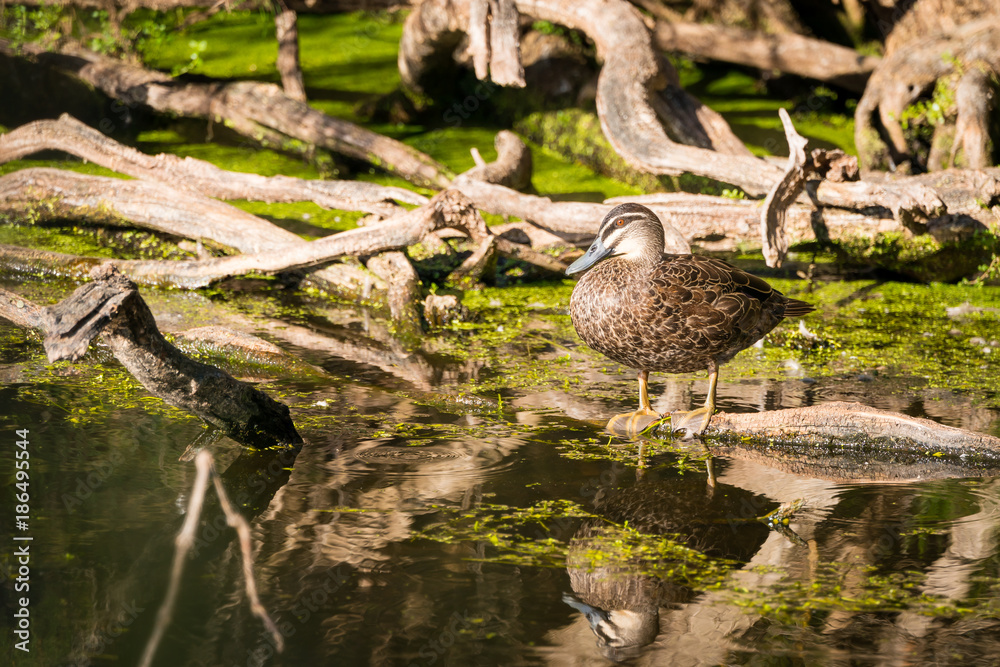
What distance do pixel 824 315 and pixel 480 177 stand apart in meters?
2.99

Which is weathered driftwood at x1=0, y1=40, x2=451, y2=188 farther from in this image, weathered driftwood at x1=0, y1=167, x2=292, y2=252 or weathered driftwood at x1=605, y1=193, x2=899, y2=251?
weathered driftwood at x1=605, y1=193, x2=899, y2=251

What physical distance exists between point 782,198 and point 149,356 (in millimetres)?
4413

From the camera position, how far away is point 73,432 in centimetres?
394

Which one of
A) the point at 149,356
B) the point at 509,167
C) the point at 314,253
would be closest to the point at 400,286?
the point at 314,253

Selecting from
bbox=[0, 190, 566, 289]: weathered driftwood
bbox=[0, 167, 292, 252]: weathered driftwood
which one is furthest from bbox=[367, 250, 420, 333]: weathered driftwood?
bbox=[0, 167, 292, 252]: weathered driftwood

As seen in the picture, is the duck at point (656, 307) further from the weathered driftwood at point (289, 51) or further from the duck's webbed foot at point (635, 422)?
the weathered driftwood at point (289, 51)

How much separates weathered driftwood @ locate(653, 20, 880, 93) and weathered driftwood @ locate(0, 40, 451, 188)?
3402 mm

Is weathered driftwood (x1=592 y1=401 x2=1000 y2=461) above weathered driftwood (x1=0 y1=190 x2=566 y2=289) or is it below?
below

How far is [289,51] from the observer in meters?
9.05

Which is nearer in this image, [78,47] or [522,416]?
[522,416]

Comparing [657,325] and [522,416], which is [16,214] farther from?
[657,325]

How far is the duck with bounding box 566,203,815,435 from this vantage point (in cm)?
391

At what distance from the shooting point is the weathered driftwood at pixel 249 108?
8117 millimetres

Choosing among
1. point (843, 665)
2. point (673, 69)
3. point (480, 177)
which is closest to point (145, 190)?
point (480, 177)
